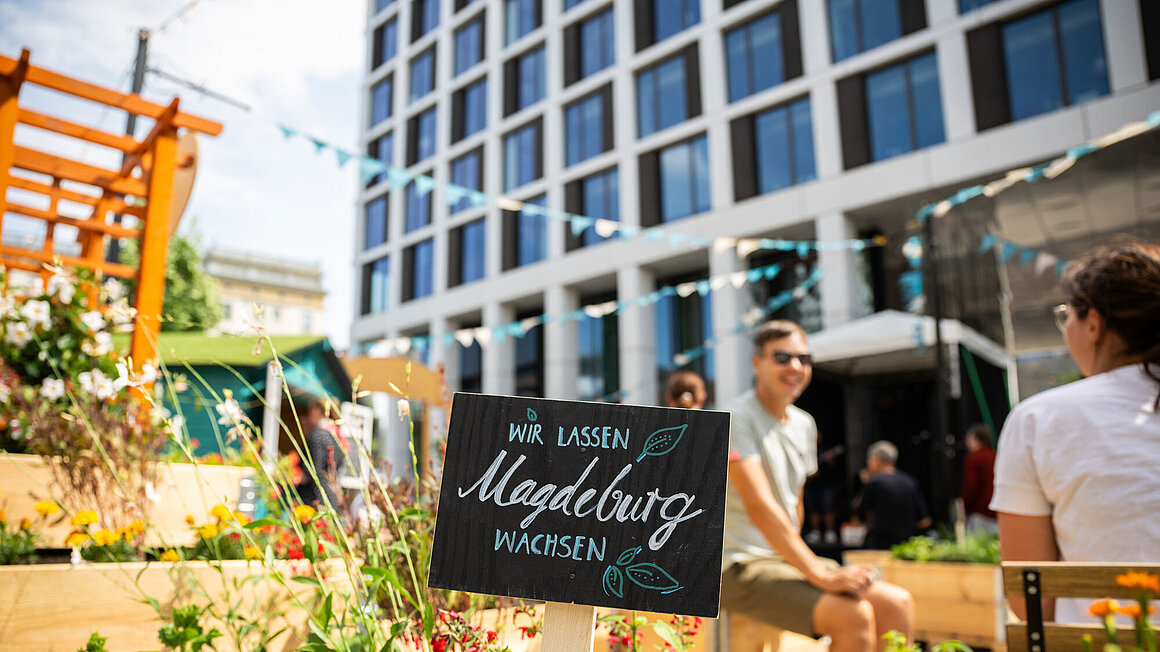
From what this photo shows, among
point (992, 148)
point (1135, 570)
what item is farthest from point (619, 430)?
point (992, 148)

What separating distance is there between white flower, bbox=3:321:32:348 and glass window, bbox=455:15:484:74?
20886 mm

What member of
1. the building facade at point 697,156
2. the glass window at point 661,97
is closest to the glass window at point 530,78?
the building facade at point 697,156

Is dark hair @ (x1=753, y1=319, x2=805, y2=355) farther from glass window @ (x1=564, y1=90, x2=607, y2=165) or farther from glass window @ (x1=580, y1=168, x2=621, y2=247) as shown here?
glass window @ (x1=564, y1=90, x2=607, y2=165)

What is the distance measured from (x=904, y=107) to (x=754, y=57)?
3.53 meters

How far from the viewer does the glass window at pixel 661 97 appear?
1688 centimetres

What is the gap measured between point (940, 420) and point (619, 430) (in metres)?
5.68

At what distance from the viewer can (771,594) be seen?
2479 millimetres

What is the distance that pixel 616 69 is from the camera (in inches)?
706

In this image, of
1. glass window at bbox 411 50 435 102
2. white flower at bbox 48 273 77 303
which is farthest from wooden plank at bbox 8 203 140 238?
glass window at bbox 411 50 435 102

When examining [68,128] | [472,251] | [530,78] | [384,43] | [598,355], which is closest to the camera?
[68,128]

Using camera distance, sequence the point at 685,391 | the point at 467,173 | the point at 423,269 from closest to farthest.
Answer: the point at 685,391 → the point at 467,173 → the point at 423,269

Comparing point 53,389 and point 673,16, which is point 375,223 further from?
point 53,389

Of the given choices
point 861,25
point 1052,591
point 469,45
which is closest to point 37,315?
point 1052,591

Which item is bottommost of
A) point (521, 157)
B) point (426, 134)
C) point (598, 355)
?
point (598, 355)
